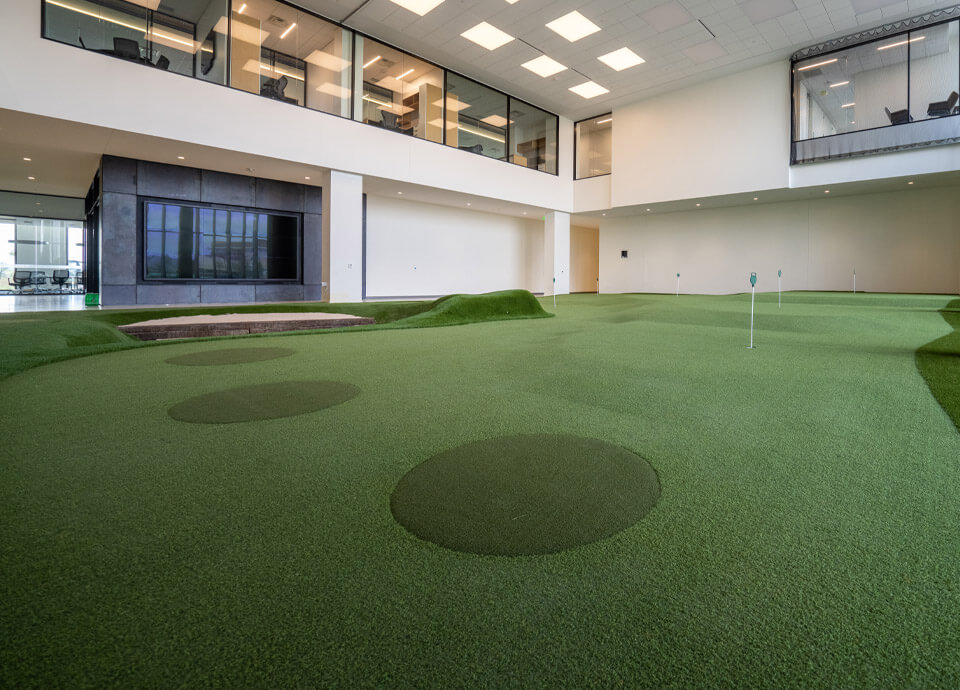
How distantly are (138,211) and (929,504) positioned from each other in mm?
13998

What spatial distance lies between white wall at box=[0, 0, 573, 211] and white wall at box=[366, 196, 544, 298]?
272 centimetres

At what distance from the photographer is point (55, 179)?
1380 centimetres

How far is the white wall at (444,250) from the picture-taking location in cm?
1585

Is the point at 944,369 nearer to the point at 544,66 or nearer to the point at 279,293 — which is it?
the point at 544,66

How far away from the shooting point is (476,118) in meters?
15.3

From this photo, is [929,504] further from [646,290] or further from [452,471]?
[646,290]

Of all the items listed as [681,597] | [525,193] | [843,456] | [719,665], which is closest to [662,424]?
[843,456]

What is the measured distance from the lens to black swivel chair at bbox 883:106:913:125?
40.3 ft

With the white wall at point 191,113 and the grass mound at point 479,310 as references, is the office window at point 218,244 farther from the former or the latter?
the grass mound at point 479,310

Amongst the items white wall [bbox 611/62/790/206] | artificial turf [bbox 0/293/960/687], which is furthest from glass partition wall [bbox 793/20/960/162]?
artificial turf [bbox 0/293/960/687]

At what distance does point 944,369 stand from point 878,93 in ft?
43.3

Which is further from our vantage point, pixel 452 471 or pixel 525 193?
pixel 525 193

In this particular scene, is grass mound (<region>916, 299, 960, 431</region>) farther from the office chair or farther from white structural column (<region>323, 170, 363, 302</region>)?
the office chair

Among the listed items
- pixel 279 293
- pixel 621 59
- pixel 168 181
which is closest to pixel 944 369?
pixel 621 59
